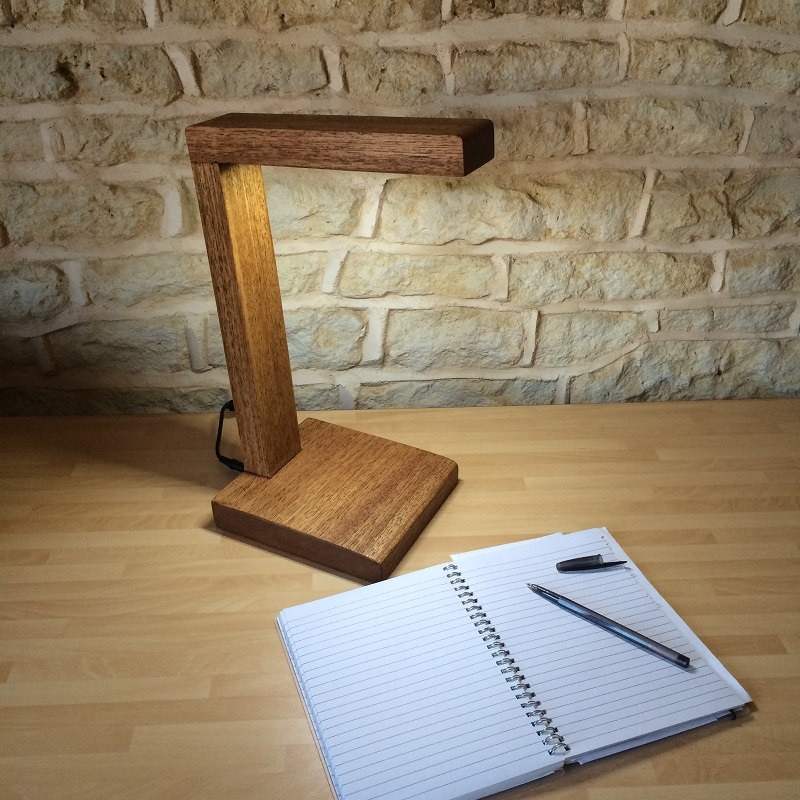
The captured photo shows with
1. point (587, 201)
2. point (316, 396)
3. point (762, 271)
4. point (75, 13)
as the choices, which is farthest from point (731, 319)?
point (75, 13)

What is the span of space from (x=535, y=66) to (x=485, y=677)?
30.4 inches

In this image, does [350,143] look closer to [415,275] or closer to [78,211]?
[415,275]

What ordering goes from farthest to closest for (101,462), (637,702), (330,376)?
1. (330,376)
2. (101,462)
3. (637,702)

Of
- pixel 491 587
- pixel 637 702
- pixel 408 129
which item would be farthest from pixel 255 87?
pixel 637 702

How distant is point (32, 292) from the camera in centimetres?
131

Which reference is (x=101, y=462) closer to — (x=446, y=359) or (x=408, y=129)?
(x=446, y=359)

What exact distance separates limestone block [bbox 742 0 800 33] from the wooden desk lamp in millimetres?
463

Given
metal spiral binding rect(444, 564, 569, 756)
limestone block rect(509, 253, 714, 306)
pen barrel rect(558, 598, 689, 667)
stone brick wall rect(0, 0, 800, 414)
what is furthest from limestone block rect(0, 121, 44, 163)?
pen barrel rect(558, 598, 689, 667)

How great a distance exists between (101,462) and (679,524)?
0.81 m

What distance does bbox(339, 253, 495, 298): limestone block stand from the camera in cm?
129

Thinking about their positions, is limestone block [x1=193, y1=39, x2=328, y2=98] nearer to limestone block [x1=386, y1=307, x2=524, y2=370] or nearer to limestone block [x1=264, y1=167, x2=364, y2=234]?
limestone block [x1=264, y1=167, x2=364, y2=234]

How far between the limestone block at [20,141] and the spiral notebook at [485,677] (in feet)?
2.42

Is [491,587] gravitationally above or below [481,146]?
below

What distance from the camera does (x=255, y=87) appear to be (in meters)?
1.17
